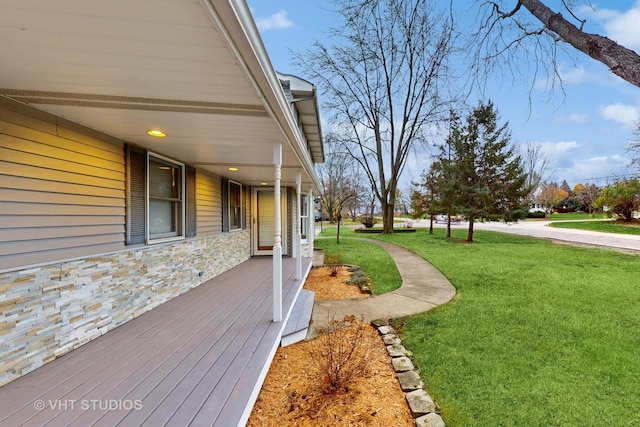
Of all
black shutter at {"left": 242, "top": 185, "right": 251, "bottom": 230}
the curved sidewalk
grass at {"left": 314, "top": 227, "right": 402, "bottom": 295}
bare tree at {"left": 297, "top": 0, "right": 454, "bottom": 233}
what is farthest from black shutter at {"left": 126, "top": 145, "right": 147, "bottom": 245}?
bare tree at {"left": 297, "top": 0, "right": 454, "bottom": 233}

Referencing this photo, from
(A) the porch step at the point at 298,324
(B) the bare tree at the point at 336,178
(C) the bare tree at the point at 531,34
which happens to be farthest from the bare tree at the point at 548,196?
(A) the porch step at the point at 298,324

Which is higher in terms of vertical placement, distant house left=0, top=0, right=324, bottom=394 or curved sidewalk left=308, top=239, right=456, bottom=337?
distant house left=0, top=0, right=324, bottom=394

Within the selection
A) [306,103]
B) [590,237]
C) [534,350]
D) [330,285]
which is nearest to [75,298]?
[330,285]

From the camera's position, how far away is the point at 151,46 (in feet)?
4.99

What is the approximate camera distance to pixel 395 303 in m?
5.15

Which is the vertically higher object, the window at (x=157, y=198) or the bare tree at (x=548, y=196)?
the bare tree at (x=548, y=196)

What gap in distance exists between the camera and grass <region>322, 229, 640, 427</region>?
7.88 ft

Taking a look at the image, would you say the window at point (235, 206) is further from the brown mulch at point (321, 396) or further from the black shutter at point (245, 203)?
the brown mulch at point (321, 396)

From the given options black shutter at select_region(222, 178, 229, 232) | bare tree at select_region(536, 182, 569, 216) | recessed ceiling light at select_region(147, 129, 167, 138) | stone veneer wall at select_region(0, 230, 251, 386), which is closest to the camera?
stone veneer wall at select_region(0, 230, 251, 386)

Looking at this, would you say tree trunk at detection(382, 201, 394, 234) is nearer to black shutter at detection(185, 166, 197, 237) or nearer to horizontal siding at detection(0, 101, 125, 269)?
black shutter at detection(185, 166, 197, 237)

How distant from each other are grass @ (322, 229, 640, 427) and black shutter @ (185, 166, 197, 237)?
12.7 feet

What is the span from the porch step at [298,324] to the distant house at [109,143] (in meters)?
0.32

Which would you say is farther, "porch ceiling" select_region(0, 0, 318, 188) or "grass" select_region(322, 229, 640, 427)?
"grass" select_region(322, 229, 640, 427)

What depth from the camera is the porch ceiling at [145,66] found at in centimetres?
127
